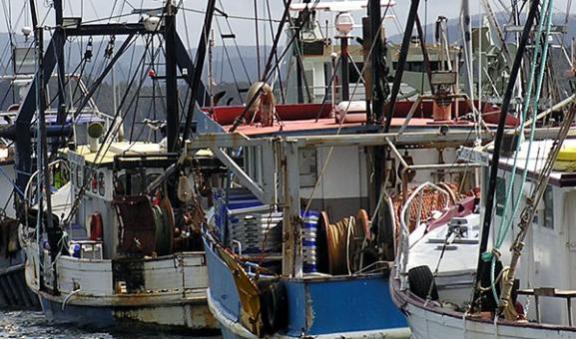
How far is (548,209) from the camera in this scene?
48.6 ft

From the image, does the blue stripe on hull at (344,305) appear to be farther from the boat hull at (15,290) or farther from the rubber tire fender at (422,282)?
the boat hull at (15,290)

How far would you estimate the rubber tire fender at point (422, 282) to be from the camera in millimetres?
16062

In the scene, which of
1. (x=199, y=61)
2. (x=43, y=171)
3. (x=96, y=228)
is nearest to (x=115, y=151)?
(x=96, y=228)

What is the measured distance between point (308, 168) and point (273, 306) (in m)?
3.06

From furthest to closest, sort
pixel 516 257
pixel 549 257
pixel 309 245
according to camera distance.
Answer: pixel 309 245 → pixel 549 257 → pixel 516 257

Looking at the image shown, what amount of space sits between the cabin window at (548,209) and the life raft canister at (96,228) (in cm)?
1451

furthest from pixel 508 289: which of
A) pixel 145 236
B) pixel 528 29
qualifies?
pixel 145 236

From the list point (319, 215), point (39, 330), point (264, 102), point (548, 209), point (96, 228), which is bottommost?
point (39, 330)

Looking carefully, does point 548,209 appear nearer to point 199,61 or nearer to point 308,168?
point 308,168

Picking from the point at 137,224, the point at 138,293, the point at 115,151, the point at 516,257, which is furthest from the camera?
the point at 115,151

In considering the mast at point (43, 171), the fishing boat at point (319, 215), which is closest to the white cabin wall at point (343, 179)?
the fishing boat at point (319, 215)

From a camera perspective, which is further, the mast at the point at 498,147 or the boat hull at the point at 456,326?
the mast at the point at 498,147

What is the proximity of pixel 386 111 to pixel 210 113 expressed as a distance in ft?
14.2

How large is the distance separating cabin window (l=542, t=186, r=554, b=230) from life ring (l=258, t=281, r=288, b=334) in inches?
201
